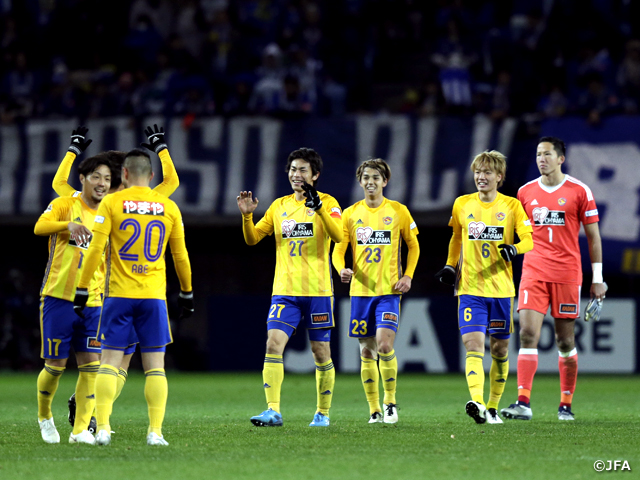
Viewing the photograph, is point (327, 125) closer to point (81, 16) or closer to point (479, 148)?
point (479, 148)

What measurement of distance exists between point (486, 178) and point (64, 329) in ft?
12.4

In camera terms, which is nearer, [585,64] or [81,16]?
[585,64]

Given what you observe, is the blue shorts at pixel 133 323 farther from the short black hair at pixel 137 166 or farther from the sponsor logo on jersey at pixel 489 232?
the sponsor logo on jersey at pixel 489 232

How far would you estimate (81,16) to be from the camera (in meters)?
20.3

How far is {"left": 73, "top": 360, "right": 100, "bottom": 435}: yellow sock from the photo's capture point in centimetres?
708

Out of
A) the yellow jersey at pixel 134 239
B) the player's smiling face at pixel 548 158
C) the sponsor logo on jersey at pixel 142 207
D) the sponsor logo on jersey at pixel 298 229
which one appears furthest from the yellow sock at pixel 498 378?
the sponsor logo on jersey at pixel 142 207

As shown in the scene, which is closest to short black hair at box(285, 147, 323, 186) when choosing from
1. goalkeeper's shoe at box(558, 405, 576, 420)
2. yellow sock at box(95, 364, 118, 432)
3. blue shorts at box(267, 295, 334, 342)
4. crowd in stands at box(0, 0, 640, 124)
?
blue shorts at box(267, 295, 334, 342)

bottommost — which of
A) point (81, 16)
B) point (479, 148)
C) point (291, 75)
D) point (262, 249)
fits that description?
point (262, 249)

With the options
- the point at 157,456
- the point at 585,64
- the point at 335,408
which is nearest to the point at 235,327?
the point at 335,408

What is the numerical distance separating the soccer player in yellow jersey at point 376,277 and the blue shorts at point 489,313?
1.74 feet

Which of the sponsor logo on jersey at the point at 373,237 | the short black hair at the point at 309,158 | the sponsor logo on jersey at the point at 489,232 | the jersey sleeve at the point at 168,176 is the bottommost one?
the sponsor logo on jersey at the point at 373,237

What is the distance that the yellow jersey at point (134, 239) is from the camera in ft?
21.8

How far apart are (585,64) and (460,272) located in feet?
35.3

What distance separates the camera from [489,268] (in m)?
8.40
